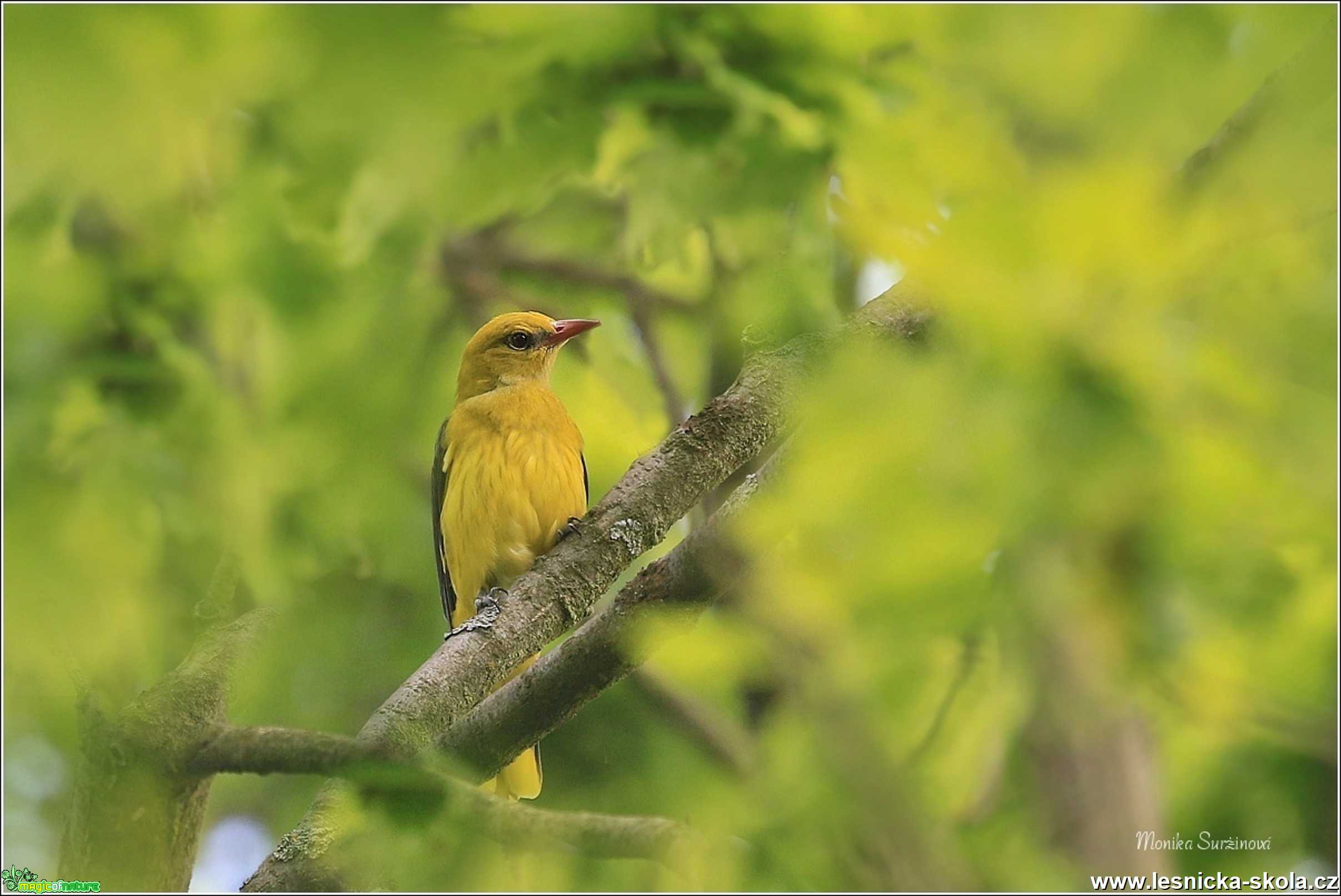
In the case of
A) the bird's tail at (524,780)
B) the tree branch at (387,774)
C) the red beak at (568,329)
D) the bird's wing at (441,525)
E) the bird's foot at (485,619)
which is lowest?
the bird's tail at (524,780)

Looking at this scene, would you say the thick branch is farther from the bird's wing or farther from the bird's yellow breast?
the bird's wing

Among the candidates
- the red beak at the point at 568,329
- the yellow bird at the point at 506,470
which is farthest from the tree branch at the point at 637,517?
the red beak at the point at 568,329

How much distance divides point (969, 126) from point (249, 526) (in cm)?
263

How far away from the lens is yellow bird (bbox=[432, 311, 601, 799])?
5.43m

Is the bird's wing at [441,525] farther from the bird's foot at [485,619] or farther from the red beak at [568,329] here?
the bird's foot at [485,619]

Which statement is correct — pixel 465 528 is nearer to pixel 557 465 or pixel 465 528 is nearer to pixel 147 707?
pixel 557 465

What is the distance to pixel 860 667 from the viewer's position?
2.18 meters

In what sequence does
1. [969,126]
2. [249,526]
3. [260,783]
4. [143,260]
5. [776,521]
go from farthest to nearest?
1. [260,783]
2. [143,260]
3. [249,526]
4. [969,126]
5. [776,521]

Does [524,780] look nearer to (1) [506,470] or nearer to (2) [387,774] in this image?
(1) [506,470]

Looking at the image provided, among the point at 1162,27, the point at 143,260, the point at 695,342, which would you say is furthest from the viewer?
the point at 695,342

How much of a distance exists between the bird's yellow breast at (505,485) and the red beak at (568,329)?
249 millimetres

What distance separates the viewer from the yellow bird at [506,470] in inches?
214

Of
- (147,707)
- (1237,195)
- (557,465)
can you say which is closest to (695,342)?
(557,465)

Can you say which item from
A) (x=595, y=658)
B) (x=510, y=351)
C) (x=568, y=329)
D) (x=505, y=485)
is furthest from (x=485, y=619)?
(x=510, y=351)
